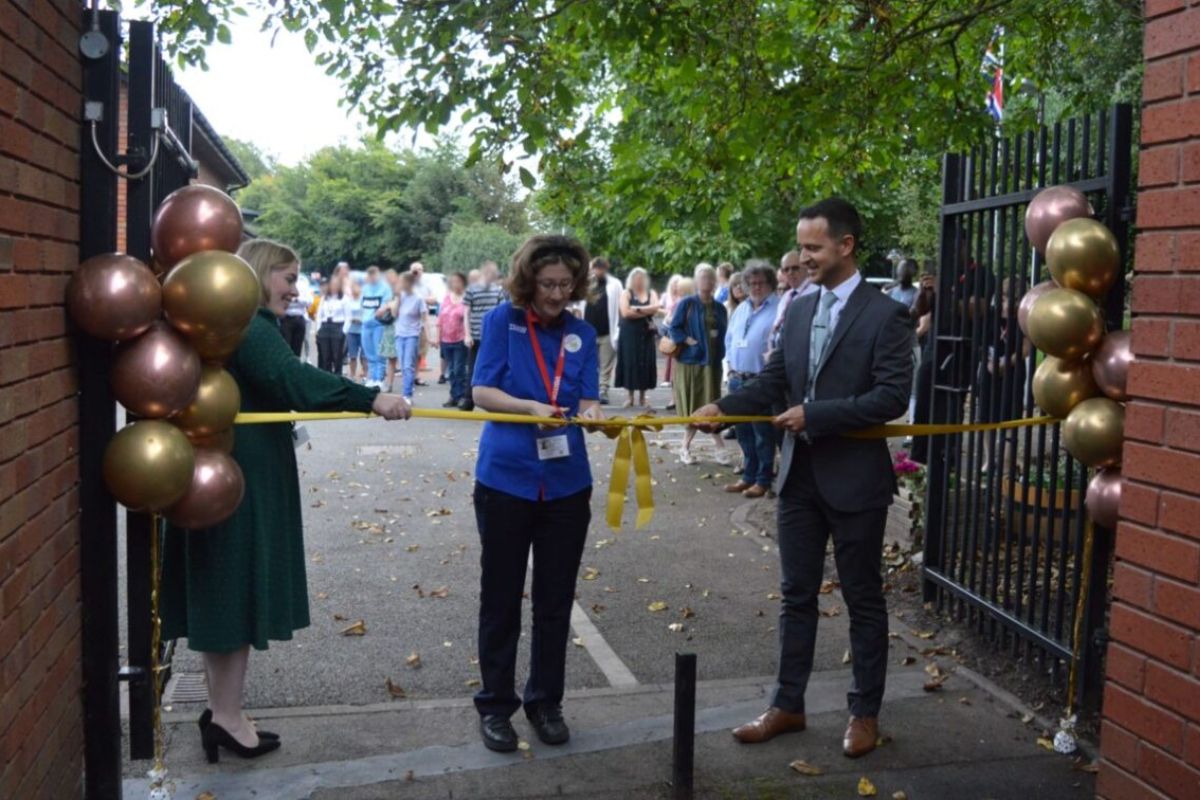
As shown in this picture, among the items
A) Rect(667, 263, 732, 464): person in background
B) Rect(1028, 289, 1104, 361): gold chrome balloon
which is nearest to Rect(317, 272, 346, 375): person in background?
Rect(667, 263, 732, 464): person in background

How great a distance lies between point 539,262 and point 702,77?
333cm

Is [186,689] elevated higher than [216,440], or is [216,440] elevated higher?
[216,440]

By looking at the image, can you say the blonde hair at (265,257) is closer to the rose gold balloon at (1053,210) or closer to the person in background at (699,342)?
the rose gold balloon at (1053,210)

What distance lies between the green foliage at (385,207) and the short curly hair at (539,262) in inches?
2120

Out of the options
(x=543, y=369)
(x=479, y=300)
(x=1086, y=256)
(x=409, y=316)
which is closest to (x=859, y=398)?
(x=1086, y=256)

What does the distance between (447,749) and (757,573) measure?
3.56 meters

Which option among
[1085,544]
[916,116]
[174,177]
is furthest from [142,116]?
[916,116]

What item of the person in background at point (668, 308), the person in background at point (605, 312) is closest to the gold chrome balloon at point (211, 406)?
the person in background at point (668, 308)

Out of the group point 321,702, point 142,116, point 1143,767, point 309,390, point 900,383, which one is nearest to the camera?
point 1143,767

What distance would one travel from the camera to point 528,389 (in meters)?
4.73

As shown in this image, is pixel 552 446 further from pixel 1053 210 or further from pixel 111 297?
pixel 1053 210

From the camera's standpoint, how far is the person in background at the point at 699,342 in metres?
11.7

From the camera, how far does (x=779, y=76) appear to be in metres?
7.72

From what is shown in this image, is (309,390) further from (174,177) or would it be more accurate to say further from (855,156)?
(855,156)
